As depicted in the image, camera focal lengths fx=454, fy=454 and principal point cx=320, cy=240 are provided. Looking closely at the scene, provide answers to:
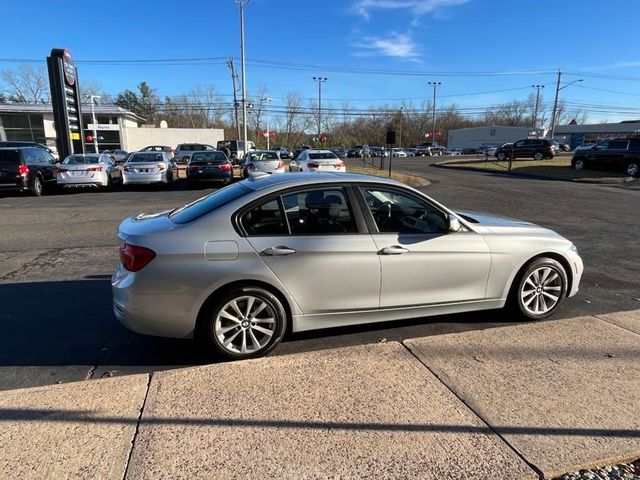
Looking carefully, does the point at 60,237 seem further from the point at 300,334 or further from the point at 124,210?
the point at 300,334

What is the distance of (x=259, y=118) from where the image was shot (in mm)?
88000

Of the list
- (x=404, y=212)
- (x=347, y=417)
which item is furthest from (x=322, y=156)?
(x=347, y=417)

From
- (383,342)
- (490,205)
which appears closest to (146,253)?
(383,342)

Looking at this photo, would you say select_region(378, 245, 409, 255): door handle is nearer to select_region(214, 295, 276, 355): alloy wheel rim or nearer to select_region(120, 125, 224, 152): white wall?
select_region(214, 295, 276, 355): alloy wheel rim

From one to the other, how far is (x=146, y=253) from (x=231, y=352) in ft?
3.50

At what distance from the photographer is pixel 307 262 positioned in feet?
12.5

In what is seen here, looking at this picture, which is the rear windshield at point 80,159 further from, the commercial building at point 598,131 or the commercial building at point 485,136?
the commercial building at point 598,131

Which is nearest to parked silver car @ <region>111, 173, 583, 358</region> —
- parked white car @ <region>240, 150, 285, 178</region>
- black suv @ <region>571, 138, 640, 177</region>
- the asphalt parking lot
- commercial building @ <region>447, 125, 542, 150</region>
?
the asphalt parking lot

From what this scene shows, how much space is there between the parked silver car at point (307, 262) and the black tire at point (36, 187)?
46.6 ft

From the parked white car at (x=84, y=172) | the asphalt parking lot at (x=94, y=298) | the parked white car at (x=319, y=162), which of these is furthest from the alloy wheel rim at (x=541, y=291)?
the parked white car at (x=84, y=172)

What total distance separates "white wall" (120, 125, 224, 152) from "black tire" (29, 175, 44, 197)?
40.1 m

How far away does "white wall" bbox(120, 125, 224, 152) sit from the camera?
56188 mm

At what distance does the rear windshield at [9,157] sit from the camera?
49.8 ft

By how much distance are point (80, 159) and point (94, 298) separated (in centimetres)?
1467
